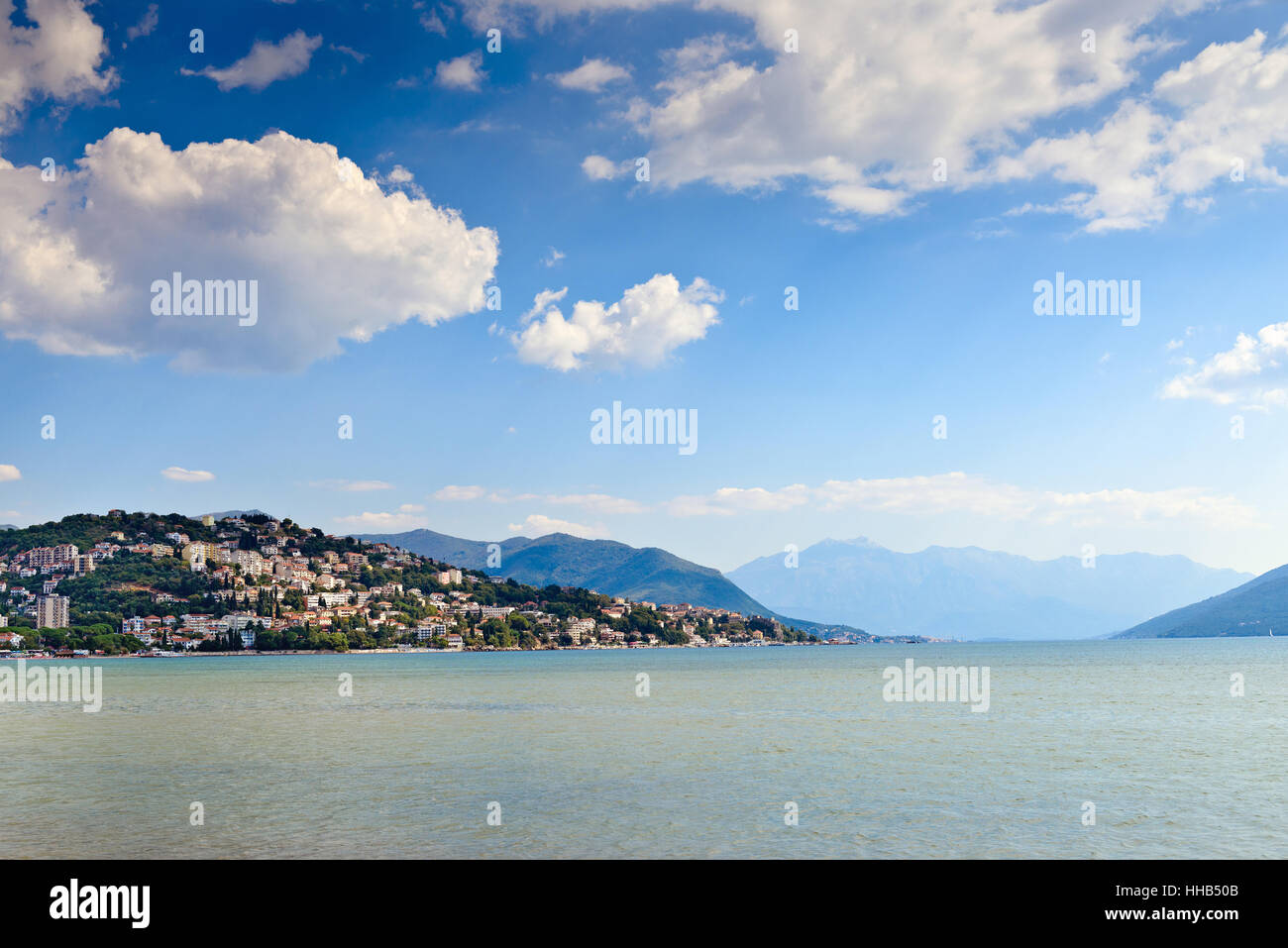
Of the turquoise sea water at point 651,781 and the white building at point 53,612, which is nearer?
the turquoise sea water at point 651,781

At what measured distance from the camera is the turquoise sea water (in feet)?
60.1

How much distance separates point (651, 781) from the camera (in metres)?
25.6

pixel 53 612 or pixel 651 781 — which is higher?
pixel 651 781

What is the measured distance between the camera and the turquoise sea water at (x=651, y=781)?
18312mm

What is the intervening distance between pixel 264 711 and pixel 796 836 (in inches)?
1679

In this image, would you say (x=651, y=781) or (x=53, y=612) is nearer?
(x=651, y=781)

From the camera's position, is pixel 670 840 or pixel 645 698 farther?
pixel 645 698

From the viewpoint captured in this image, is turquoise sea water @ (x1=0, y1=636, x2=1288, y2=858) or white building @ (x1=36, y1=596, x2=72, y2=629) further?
white building @ (x1=36, y1=596, x2=72, y2=629)

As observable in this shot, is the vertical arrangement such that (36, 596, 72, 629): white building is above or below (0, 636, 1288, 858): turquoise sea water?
below

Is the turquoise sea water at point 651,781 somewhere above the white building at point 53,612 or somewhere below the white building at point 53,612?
above
